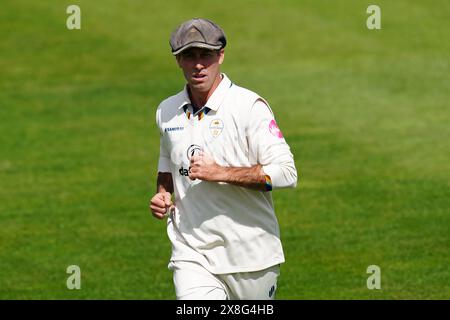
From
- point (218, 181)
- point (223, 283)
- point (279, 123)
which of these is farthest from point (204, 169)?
point (279, 123)

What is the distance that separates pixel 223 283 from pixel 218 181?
0.86 m

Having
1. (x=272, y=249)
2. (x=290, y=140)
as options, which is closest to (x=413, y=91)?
(x=290, y=140)

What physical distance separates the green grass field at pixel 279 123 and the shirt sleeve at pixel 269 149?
467 cm

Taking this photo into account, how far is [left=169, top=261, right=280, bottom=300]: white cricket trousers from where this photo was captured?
28.0 feet

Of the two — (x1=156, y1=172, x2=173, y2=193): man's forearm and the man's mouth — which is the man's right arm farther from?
the man's mouth

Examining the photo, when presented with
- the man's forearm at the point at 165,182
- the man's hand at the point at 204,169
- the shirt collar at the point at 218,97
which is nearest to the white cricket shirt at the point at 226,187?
the shirt collar at the point at 218,97

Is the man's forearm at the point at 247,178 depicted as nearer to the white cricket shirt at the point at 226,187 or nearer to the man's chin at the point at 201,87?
the white cricket shirt at the point at 226,187

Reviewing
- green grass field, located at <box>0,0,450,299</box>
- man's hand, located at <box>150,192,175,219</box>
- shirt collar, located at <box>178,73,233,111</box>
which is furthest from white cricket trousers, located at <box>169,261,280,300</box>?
green grass field, located at <box>0,0,450,299</box>

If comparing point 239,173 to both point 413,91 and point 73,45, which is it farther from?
point 73,45

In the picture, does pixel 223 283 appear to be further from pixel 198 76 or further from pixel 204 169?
pixel 198 76

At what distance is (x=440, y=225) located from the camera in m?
15.0

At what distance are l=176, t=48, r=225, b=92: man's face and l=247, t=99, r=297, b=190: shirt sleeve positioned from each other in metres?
0.39

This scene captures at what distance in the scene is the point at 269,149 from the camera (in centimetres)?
838

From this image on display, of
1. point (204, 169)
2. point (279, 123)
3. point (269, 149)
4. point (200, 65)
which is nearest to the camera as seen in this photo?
point (204, 169)
